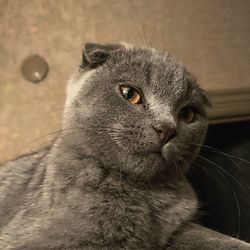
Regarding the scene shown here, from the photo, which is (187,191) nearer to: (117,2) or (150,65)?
(150,65)

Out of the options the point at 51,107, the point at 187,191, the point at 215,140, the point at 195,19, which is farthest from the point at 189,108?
the point at 195,19

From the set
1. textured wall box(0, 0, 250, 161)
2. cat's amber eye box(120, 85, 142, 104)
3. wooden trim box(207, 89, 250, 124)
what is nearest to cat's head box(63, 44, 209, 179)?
cat's amber eye box(120, 85, 142, 104)

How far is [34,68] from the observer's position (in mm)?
1802

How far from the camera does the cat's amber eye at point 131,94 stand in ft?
3.21

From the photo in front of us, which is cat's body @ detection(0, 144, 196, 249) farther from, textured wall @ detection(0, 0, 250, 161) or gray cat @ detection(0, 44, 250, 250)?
textured wall @ detection(0, 0, 250, 161)

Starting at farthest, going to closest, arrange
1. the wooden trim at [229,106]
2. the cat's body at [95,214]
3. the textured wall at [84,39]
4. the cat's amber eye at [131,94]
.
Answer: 1. the textured wall at [84,39]
2. the wooden trim at [229,106]
3. the cat's amber eye at [131,94]
4. the cat's body at [95,214]

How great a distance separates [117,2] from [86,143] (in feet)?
3.63

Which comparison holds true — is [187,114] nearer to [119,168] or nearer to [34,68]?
[119,168]

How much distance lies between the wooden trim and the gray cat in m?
0.56

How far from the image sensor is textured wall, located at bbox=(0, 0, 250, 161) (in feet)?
5.86

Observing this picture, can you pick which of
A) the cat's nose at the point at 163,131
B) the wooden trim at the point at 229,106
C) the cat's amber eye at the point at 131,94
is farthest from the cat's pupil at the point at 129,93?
the wooden trim at the point at 229,106

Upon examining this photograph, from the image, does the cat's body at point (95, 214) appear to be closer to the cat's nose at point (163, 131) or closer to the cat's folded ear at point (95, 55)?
the cat's nose at point (163, 131)

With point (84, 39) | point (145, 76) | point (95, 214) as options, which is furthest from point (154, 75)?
point (84, 39)

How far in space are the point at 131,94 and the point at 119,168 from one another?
18 centimetres
